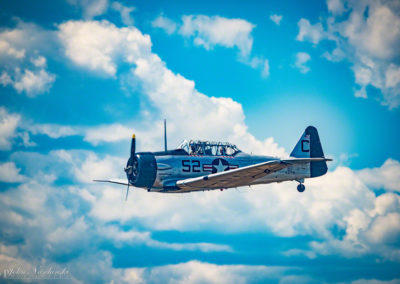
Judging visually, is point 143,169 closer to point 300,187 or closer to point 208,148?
point 208,148

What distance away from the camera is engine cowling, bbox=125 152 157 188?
24.2m

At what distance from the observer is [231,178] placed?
2355 centimetres

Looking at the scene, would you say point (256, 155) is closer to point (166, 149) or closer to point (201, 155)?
point (201, 155)

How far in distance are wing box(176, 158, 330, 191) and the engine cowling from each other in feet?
4.75

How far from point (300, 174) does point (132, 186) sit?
10.3 m

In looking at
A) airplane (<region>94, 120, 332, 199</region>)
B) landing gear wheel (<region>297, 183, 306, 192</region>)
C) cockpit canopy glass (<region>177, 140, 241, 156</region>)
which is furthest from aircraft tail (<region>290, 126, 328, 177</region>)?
cockpit canopy glass (<region>177, 140, 241, 156</region>)

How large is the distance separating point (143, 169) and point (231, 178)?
4.54 meters

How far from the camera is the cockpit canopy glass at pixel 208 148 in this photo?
2552cm

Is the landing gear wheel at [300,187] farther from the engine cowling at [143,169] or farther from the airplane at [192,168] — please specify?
the engine cowling at [143,169]

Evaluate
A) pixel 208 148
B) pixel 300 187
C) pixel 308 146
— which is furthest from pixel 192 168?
pixel 308 146

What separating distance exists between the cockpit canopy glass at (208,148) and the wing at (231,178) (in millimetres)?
1919

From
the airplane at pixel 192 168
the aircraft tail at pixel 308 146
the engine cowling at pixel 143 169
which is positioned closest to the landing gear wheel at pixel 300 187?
the aircraft tail at pixel 308 146

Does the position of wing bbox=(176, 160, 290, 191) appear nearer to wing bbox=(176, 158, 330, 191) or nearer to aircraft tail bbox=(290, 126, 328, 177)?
wing bbox=(176, 158, 330, 191)

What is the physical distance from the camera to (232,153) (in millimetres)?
26484
